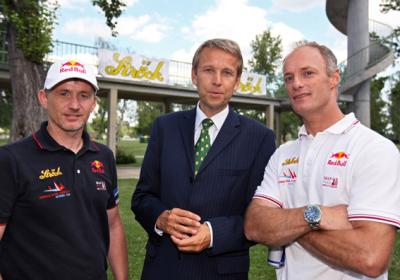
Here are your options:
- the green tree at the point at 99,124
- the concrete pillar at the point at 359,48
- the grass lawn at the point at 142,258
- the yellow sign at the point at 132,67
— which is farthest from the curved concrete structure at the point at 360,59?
the green tree at the point at 99,124

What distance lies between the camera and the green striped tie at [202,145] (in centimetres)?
293

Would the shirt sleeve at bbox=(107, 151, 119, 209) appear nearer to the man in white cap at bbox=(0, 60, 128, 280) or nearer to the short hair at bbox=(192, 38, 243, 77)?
the man in white cap at bbox=(0, 60, 128, 280)

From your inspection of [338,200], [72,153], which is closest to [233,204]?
[338,200]

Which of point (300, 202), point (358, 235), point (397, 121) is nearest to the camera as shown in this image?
point (358, 235)

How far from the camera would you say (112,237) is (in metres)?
3.21

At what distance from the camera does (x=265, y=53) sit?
153 feet

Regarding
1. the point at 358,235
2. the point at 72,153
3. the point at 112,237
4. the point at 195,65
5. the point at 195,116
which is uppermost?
the point at 195,65

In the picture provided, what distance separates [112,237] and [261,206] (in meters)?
1.30

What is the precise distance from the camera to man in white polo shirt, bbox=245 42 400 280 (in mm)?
2168

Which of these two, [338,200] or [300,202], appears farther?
[300,202]

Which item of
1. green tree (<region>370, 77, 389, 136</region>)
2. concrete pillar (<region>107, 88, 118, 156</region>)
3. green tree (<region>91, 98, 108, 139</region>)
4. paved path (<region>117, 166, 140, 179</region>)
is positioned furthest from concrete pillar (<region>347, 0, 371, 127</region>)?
green tree (<region>91, 98, 108, 139</region>)

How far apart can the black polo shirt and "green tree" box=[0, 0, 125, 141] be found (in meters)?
9.76

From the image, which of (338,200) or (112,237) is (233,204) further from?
(112,237)

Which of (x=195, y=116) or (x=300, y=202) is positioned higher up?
(x=195, y=116)
